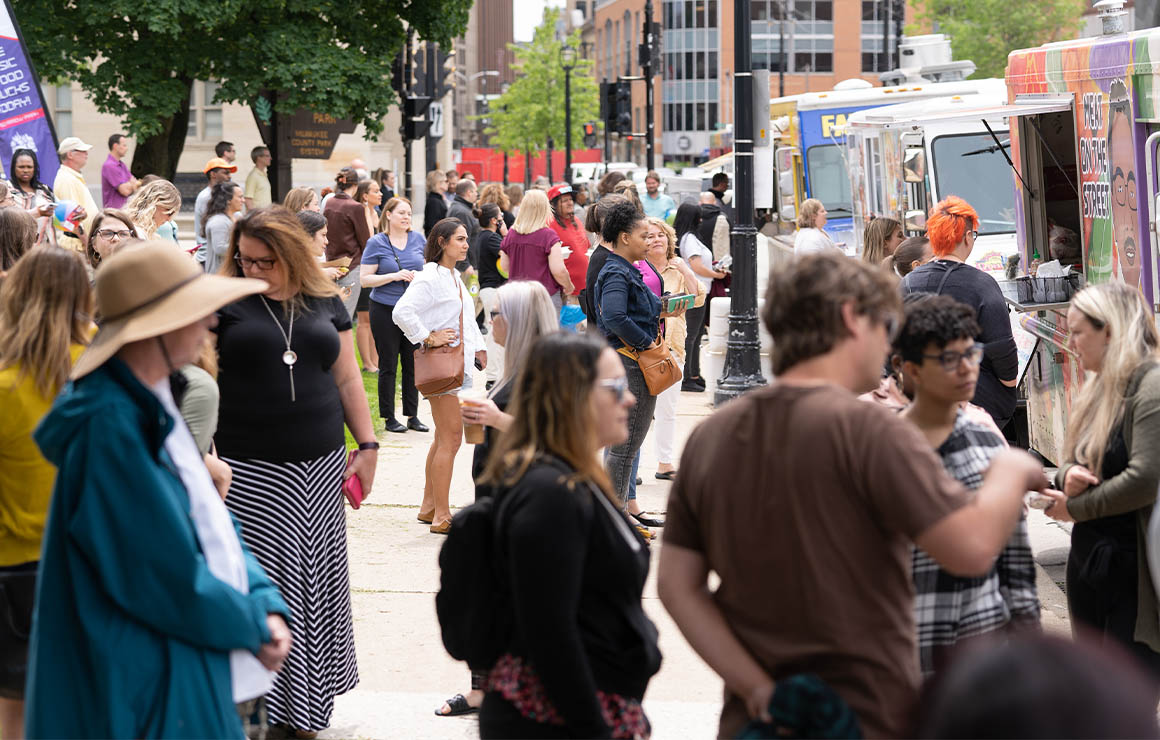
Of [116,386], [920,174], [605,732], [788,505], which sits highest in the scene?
[920,174]

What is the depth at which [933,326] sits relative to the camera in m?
3.51

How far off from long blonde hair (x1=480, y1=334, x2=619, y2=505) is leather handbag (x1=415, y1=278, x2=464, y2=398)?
16.7 feet

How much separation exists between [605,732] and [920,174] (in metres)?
9.14

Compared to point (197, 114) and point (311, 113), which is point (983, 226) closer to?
point (311, 113)

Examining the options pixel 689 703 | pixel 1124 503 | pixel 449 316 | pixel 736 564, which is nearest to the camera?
pixel 736 564

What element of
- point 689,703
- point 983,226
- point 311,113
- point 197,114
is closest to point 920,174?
point 983,226

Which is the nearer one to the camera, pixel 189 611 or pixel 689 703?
pixel 189 611

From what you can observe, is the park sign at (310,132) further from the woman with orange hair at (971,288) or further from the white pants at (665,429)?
the woman with orange hair at (971,288)

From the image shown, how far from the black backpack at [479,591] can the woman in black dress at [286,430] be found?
81.5 inches

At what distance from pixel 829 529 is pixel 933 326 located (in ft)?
3.22

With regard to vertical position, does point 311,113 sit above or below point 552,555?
above

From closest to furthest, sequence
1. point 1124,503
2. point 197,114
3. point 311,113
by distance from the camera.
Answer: point 1124,503, point 311,113, point 197,114

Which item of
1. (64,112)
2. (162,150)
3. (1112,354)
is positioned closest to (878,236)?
(1112,354)

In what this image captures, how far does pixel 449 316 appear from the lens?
8.36 metres
